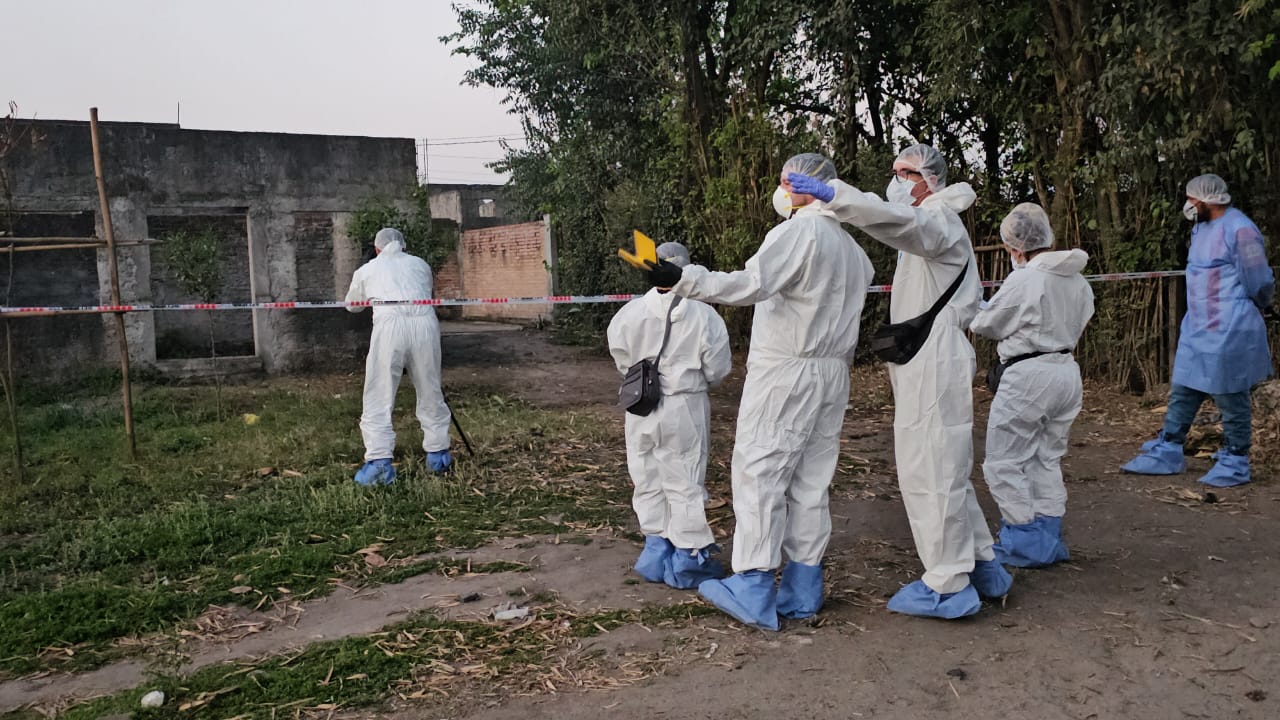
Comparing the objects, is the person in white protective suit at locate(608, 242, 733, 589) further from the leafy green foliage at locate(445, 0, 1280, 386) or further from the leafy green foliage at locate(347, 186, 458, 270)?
the leafy green foliage at locate(347, 186, 458, 270)

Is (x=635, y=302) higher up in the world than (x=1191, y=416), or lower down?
higher up

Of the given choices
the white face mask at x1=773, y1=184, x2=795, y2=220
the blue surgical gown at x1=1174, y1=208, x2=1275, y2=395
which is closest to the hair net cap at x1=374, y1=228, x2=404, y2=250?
the white face mask at x1=773, y1=184, x2=795, y2=220

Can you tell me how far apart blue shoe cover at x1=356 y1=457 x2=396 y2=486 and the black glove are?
12.6 ft

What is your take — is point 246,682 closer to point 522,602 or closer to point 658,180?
point 522,602

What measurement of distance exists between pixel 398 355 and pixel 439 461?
850 millimetres

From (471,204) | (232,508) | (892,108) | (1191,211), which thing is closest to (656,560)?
(232,508)

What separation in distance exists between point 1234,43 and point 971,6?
251 cm

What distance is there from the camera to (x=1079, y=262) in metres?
5.09

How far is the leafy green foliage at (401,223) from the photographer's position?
570 inches

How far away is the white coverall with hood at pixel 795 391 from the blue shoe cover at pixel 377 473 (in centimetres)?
349

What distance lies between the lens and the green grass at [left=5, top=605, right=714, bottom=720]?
3.54 meters

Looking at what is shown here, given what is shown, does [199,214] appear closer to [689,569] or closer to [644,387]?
[644,387]

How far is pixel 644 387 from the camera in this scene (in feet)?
15.7


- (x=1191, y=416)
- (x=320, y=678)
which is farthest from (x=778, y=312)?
(x=1191, y=416)
